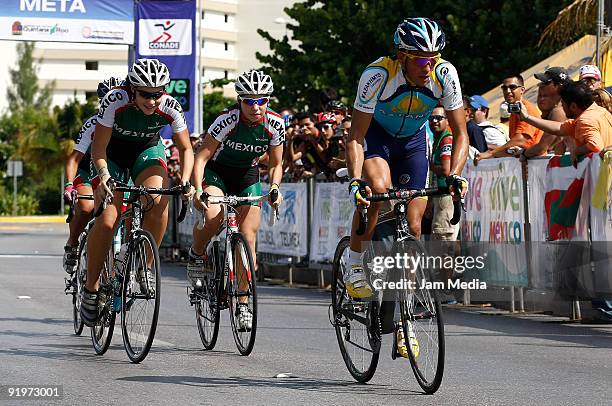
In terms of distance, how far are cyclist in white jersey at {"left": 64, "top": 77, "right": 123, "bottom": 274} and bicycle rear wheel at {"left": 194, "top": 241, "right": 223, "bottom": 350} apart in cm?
201

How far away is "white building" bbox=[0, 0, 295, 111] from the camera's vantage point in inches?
4592

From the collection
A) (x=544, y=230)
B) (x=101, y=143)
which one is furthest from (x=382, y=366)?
(x=544, y=230)

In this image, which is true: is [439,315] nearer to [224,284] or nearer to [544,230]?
[224,284]

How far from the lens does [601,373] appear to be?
30.7ft

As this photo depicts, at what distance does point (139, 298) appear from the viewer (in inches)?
395

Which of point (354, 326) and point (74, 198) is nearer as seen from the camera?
point (354, 326)

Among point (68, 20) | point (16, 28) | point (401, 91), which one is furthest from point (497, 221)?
point (16, 28)

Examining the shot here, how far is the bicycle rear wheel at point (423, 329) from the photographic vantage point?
7910 millimetres

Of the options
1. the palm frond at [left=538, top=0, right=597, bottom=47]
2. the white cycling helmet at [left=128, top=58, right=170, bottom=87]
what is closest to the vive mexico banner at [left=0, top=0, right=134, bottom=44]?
the palm frond at [left=538, top=0, right=597, bottom=47]

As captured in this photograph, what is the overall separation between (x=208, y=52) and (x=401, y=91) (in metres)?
110

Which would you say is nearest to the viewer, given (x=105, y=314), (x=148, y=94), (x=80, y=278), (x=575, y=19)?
(x=148, y=94)

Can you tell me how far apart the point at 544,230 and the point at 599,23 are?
17.1 ft

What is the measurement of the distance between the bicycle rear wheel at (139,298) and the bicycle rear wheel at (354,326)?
131cm

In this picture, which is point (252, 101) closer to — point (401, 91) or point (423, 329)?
point (401, 91)
